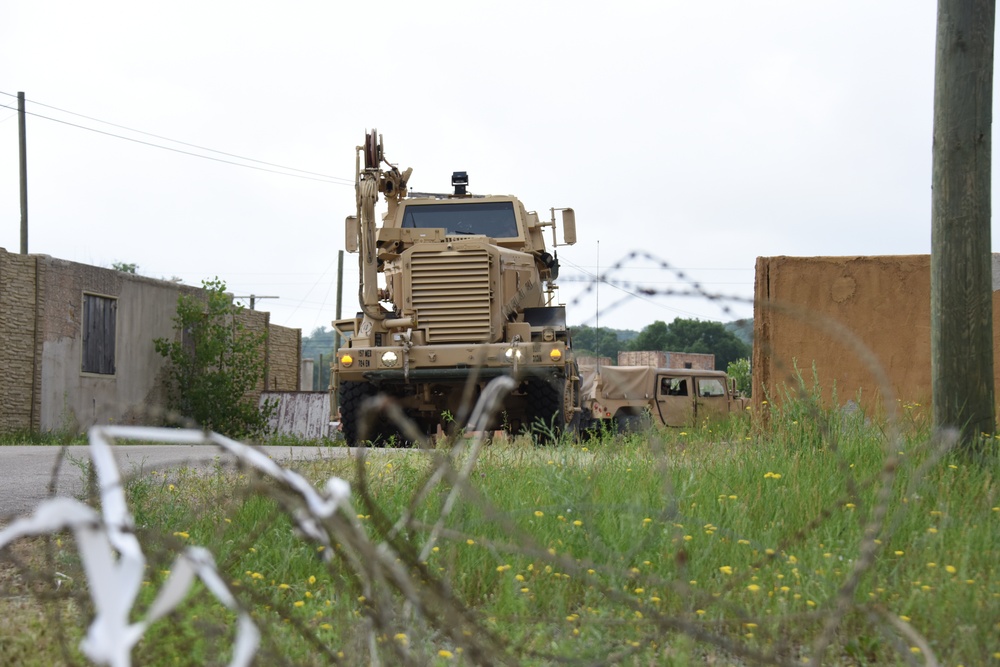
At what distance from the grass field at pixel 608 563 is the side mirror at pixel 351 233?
20.1 feet

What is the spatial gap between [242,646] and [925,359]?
714 cm

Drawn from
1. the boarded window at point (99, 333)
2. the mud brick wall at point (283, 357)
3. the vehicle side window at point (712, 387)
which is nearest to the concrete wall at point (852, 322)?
the vehicle side window at point (712, 387)

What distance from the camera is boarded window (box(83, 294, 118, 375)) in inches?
632

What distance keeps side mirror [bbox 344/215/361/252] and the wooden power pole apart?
708 cm

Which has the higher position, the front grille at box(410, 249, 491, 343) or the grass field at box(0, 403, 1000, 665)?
the front grille at box(410, 249, 491, 343)

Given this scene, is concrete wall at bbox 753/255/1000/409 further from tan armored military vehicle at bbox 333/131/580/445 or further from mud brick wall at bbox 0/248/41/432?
mud brick wall at bbox 0/248/41/432

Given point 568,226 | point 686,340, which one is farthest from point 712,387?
point 686,340

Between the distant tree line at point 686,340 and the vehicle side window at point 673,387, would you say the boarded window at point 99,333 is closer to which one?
the vehicle side window at point 673,387

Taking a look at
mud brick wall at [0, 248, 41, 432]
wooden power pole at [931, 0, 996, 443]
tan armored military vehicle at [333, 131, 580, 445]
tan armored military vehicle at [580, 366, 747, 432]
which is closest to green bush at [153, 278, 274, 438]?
mud brick wall at [0, 248, 41, 432]

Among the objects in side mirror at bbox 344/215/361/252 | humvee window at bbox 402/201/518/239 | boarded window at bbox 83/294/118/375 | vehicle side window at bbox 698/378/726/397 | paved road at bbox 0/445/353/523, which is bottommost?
paved road at bbox 0/445/353/523

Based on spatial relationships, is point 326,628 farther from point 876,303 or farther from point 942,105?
point 876,303

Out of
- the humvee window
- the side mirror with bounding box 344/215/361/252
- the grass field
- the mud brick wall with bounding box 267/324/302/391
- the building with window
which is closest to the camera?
the grass field

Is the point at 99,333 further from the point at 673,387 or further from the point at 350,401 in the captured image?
the point at 673,387

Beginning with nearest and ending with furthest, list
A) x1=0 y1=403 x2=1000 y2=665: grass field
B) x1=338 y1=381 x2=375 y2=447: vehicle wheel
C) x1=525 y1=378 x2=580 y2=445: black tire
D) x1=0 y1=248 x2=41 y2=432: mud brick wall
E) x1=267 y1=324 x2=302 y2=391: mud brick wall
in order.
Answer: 1. x1=0 y1=403 x2=1000 y2=665: grass field
2. x1=525 y1=378 x2=580 y2=445: black tire
3. x1=338 y1=381 x2=375 y2=447: vehicle wheel
4. x1=0 y1=248 x2=41 y2=432: mud brick wall
5. x1=267 y1=324 x2=302 y2=391: mud brick wall
